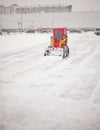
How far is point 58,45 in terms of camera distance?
40.7ft

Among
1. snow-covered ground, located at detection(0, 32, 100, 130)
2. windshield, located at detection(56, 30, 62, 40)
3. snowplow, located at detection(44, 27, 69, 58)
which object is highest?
windshield, located at detection(56, 30, 62, 40)

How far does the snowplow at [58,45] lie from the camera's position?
11.9 m

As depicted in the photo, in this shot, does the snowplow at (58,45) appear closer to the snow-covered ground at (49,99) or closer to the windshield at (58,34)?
the windshield at (58,34)

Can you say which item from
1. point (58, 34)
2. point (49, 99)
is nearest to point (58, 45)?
point (58, 34)

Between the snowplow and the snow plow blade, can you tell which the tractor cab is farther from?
the snow plow blade

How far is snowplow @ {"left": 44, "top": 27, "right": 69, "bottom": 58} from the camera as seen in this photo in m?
11.9

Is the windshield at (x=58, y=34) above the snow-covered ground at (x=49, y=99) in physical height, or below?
above

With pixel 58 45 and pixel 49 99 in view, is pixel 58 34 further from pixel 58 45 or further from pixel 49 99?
pixel 49 99

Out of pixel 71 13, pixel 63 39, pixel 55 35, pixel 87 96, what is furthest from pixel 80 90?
pixel 71 13

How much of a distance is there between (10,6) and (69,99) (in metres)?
143

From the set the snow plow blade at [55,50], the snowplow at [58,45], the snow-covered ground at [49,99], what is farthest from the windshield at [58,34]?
the snow-covered ground at [49,99]

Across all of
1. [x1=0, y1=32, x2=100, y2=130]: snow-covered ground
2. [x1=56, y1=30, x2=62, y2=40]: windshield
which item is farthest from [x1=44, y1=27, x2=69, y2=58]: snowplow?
[x1=0, y1=32, x2=100, y2=130]: snow-covered ground

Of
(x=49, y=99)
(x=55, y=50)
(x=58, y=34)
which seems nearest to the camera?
(x=49, y=99)

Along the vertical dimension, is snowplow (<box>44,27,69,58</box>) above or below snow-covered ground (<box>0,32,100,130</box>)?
above
